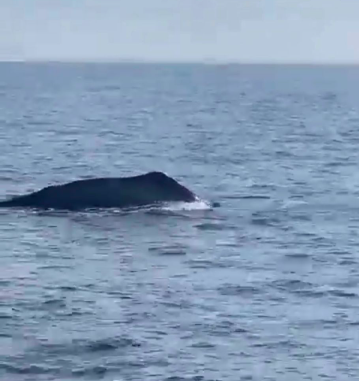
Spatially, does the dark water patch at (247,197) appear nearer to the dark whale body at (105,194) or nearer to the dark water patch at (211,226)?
the dark whale body at (105,194)

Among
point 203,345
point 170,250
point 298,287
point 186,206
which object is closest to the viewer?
point 203,345

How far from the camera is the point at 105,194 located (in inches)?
1053

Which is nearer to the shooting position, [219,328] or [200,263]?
[219,328]

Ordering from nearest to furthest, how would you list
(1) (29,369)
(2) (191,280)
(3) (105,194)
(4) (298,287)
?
(1) (29,369), (4) (298,287), (2) (191,280), (3) (105,194)

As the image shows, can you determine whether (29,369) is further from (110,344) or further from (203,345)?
(203,345)

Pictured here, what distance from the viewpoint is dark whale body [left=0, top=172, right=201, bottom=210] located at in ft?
87.2

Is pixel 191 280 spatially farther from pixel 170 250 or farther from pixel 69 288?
pixel 170 250

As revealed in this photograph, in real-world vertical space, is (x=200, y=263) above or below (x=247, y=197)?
below

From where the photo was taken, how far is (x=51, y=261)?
20.7 m

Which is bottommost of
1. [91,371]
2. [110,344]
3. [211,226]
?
[91,371]

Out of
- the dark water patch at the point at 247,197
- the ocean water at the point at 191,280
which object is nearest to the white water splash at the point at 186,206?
the ocean water at the point at 191,280

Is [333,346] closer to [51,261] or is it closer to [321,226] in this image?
[51,261]

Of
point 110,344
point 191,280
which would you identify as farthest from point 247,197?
point 110,344

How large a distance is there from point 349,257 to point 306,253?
2.54ft
